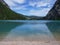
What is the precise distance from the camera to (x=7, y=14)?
9.88 m

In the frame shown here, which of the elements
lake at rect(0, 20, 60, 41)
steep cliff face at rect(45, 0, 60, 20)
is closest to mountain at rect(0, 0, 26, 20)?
lake at rect(0, 20, 60, 41)

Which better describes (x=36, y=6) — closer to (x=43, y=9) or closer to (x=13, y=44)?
(x=43, y=9)

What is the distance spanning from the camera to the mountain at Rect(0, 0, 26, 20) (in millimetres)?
9750

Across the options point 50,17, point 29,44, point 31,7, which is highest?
point 31,7

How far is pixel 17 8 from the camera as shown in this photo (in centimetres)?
991

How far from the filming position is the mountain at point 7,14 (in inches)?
384

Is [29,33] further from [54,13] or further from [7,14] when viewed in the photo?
[54,13]

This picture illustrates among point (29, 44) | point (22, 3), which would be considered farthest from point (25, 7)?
point (29, 44)

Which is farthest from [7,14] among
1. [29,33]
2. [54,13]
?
[29,33]

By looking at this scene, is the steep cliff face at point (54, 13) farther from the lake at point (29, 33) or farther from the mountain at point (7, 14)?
the mountain at point (7, 14)

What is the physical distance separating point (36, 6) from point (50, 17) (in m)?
1.03

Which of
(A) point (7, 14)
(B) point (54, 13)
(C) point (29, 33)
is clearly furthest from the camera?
(B) point (54, 13)

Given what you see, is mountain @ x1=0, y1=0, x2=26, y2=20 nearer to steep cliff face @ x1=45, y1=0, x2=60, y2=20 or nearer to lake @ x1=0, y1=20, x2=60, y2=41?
lake @ x1=0, y1=20, x2=60, y2=41

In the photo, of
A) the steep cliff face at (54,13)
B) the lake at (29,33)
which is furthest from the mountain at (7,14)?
the steep cliff face at (54,13)
